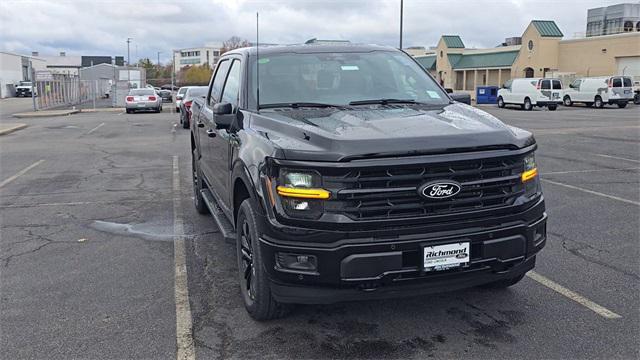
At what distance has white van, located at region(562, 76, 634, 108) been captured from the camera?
120ft

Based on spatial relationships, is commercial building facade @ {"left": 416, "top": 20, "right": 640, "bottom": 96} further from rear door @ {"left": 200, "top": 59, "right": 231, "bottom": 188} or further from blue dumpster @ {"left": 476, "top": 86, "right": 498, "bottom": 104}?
rear door @ {"left": 200, "top": 59, "right": 231, "bottom": 188}

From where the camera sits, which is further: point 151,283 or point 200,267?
point 200,267

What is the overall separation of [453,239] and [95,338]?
2411 millimetres

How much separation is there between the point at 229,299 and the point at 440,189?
6.51 ft

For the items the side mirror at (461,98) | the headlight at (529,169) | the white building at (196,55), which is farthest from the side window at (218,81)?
the white building at (196,55)

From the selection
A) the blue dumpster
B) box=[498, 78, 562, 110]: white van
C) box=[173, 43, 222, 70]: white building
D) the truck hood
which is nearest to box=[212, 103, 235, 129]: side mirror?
the truck hood

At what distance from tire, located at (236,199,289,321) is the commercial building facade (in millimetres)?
48653

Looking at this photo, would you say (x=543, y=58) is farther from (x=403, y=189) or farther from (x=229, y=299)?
(x=403, y=189)

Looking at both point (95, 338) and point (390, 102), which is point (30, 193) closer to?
point (95, 338)

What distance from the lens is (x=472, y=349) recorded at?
3.66 m

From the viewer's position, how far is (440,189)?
344 cm

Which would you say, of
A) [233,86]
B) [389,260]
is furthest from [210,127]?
[389,260]

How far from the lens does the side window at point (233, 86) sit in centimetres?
510

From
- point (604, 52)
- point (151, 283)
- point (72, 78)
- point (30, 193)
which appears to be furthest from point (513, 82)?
point (151, 283)
